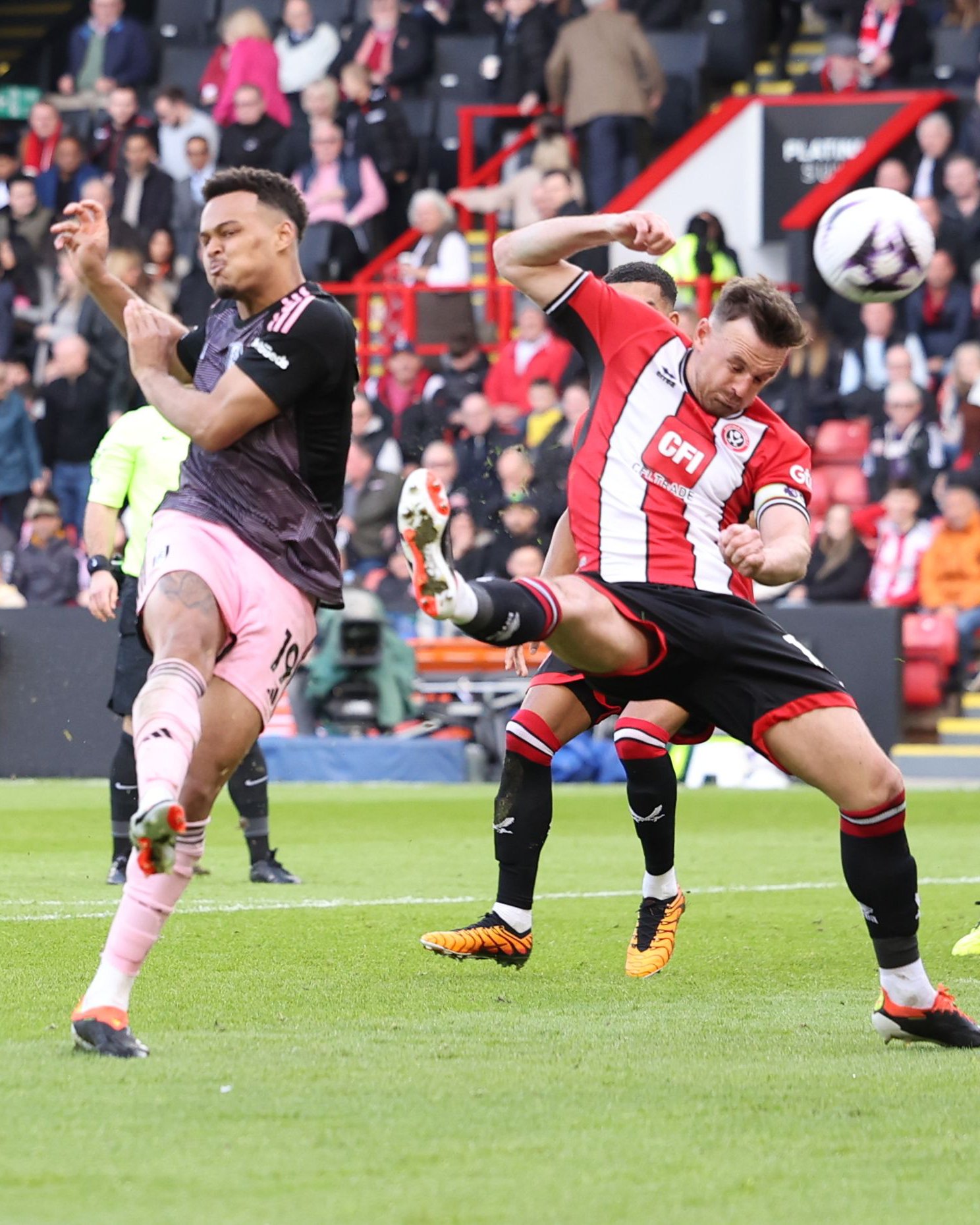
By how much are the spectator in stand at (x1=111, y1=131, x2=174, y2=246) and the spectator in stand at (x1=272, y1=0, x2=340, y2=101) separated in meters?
1.99

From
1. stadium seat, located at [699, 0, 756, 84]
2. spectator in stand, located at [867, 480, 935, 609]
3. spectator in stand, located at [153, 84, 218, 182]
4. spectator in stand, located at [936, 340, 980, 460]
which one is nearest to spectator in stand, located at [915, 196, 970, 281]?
spectator in stand, located at [936, 340, 980, 460]

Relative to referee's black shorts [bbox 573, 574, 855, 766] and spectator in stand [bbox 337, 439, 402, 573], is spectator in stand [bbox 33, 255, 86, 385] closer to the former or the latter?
spectator in stand [bbox 337, 439, 402, 573]

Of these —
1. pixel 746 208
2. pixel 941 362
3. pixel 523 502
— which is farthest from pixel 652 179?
pixel 523 502

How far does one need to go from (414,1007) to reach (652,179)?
1695 cm

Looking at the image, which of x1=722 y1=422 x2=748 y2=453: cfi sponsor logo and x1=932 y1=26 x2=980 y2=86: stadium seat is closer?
x1=722 y1=422 x2=748 y2=453: cfi sponsor logo

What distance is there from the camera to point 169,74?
25234mm

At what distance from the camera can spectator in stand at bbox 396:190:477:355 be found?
21172 millimetres

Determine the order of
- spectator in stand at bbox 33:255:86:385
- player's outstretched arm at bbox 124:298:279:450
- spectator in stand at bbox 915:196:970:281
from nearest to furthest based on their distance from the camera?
player's outstretched arm at bbox 124:298:279:450 < spectator in stand at bbox 915:196:970:281 < spectator in stand at bbox 33:255:86:385

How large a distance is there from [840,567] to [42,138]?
1095cm

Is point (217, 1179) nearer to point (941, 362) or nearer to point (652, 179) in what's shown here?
point (941, 362)

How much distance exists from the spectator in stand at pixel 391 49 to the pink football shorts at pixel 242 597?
18463 mm

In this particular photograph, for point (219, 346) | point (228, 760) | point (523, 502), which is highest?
point (219, 346)

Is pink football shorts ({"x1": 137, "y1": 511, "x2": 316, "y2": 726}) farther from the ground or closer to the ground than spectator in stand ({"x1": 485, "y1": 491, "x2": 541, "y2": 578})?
farther from the ground

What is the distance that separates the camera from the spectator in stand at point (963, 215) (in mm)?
18547
